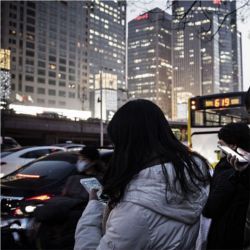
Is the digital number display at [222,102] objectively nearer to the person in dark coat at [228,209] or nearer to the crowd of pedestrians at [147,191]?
the person in dark coat at [228,209]

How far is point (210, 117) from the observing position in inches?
511

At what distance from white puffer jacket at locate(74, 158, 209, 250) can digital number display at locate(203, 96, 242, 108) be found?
1080 centimetres

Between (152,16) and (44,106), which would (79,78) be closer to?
(44,106)

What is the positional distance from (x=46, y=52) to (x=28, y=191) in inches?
5542

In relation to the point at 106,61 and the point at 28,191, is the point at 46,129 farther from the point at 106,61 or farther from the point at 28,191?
the point at 106,61

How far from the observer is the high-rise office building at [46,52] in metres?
132

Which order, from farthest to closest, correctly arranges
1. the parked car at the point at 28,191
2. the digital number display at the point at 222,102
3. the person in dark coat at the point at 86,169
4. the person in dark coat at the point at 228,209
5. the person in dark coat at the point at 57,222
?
the digital number display at the point at 222,102
the parked car at the point at 28,191
the person in dark coat at the point at 86,169
the person in dark coat at the point at 57,222
the person in dark coat at the point at 228,209

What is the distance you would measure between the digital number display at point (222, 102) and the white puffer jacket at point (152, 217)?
1080 centimetres

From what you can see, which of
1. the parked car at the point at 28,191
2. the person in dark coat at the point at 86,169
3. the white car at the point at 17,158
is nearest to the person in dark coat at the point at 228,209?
the person in dark coat at the point at 86,169

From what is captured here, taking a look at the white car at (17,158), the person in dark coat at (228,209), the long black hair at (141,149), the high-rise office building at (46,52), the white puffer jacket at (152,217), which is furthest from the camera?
the high-rise office building at (46,52)

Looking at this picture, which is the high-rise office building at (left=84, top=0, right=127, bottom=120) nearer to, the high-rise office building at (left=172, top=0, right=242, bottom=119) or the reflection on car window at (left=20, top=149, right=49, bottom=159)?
the high-rise office building at (left=172, top=0, right=242, bottom=119)

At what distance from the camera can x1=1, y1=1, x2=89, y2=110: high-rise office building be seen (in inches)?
5217

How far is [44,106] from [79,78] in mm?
21191

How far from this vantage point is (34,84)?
13462 cm
